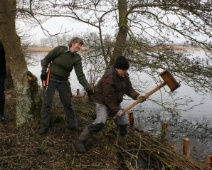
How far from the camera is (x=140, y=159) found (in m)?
5.68

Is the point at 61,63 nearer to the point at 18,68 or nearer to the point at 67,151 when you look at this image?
the point at 18,68

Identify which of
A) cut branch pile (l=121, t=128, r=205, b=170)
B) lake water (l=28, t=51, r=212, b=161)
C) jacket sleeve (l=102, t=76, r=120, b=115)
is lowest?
lake water (l=28, t=51, r=212, b=161)

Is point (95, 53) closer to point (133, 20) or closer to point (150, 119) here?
point (133, 20)

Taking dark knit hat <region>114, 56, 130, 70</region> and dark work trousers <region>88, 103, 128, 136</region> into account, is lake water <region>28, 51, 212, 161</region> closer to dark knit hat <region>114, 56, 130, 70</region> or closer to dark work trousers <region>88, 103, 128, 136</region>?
dark work trousers <region>88, 103, 128, 136</region>

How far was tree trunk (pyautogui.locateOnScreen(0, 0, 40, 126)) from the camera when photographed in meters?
5.34

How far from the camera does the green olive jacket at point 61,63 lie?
4.86m

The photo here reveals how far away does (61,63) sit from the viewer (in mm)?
4891

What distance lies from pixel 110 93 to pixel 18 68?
2.10 metres

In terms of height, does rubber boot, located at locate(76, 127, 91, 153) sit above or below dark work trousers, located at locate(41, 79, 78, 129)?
below

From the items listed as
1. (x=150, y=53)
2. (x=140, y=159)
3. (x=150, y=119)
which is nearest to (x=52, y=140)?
(x=140, y=159)

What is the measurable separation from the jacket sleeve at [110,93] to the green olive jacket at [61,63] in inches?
21.9

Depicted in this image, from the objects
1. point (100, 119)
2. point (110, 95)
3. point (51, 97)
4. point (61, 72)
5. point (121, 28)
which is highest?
point (121, 28)

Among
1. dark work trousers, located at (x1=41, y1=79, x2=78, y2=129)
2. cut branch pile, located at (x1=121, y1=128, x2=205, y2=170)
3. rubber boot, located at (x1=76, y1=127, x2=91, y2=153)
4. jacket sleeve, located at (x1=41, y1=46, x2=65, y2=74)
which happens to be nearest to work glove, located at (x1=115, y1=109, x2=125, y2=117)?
rubber boot, located at (x1=76, y1=127, x2=91, y2=153)

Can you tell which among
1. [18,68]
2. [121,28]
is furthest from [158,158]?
[121,28]
